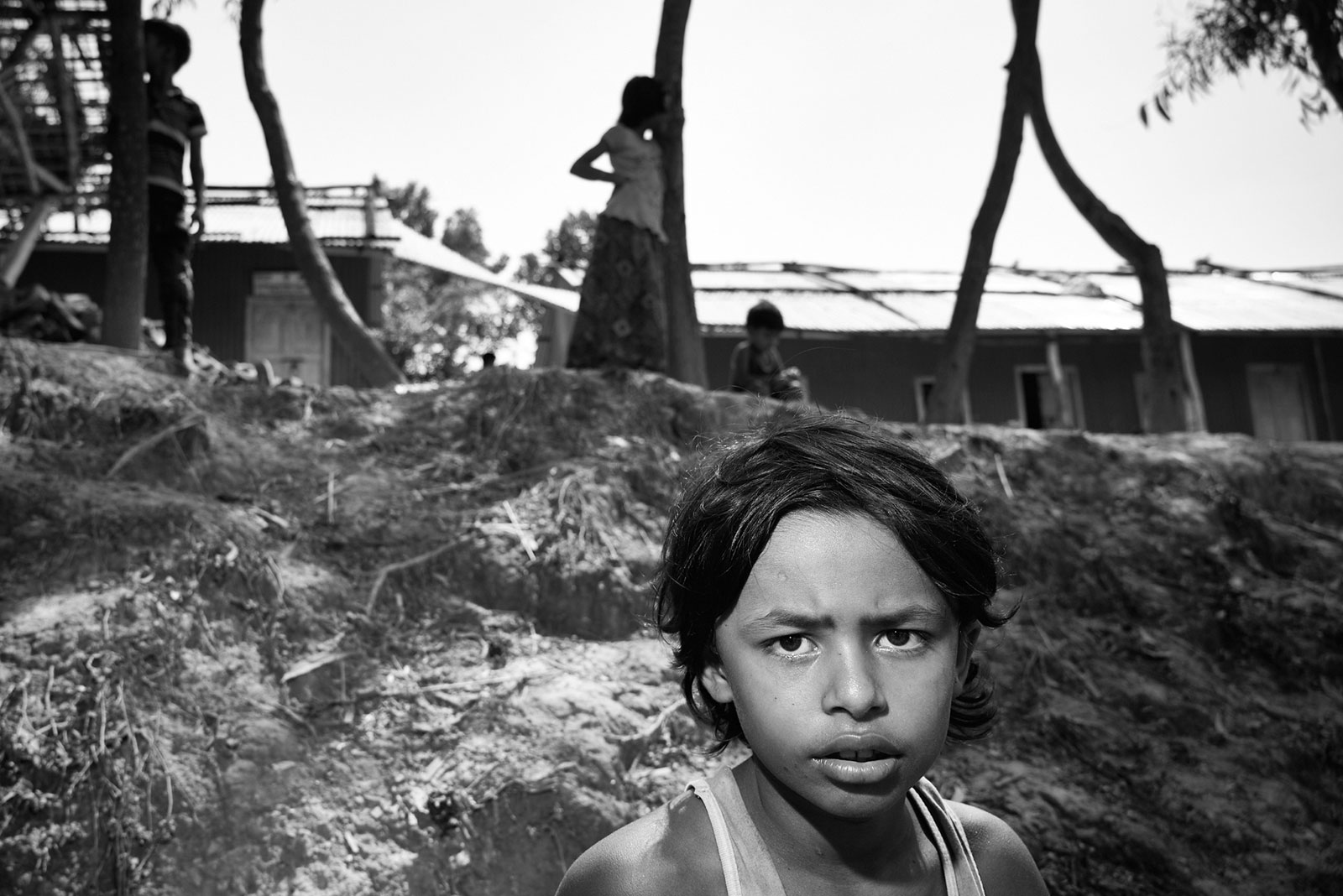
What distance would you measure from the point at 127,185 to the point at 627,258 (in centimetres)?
270

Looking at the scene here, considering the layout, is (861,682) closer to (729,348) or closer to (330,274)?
(330,274)

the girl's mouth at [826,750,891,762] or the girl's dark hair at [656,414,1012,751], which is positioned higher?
the girl's dark hair at [656,414,1012,751]

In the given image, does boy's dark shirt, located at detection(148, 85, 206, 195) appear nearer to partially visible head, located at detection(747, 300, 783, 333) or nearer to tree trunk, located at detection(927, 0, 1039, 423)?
partially visible head, located at detection(747, 300, 783, 333)

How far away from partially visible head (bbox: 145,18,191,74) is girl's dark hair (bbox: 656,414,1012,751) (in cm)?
585

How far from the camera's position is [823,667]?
1.37 meters

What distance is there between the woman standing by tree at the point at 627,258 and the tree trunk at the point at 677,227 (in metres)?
0.57

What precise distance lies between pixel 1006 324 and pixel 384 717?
12503 mm

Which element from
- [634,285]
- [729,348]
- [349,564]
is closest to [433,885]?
[349,564]

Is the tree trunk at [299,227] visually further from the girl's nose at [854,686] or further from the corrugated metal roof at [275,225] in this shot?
the corrugated metal roof at [275,225]

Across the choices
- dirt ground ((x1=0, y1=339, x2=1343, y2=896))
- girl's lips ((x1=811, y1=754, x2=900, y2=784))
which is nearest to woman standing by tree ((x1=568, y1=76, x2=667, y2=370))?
dirt ground ((x1=0, y1=339, x2=1343, y2=896))

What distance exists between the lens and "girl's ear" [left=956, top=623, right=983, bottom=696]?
60.9 inches

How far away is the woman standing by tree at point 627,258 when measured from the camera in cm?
599

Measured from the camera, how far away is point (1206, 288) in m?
18.1

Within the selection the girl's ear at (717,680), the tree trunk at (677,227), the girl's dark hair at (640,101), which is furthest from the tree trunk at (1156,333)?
the girl's ear at (717,680)
